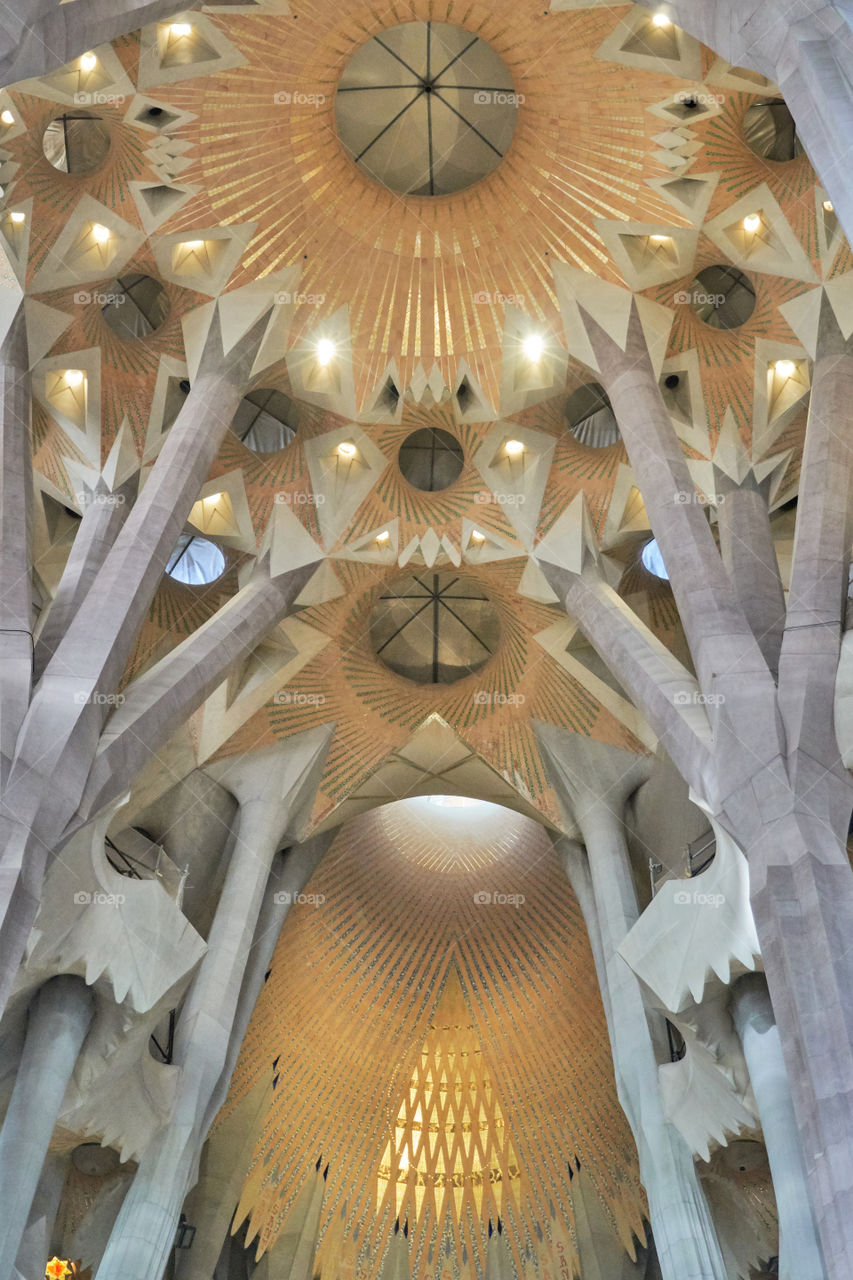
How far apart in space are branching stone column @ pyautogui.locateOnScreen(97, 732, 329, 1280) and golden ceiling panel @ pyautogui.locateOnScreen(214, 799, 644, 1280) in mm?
2994

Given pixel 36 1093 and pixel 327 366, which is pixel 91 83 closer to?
pixel 327 366

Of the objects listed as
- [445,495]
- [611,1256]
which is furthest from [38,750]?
[611,1256]

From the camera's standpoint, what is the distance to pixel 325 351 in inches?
635

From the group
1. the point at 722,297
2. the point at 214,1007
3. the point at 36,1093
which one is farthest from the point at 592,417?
the point at 36,1093

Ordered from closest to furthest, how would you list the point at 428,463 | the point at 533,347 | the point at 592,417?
the point at 533,347 < the point at 592,417 < the point at 428,463

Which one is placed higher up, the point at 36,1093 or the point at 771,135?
the point at 771,135

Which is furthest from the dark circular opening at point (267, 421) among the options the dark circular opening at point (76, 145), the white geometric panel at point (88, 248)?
the dark circular opening at point (76, 145)

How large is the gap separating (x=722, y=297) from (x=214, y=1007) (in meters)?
10.5

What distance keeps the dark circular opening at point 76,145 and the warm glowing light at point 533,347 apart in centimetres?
551

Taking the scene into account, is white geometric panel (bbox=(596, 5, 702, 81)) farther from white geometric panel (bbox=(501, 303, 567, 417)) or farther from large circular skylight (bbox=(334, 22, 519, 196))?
white geometric panel (bbox=(501, 303, 567, 417))

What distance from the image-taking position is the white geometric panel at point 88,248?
1423 centimetres

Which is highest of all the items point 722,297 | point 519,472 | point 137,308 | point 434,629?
point 137,308

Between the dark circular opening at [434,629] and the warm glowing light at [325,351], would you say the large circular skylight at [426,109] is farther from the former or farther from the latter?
the dark circular opening at [434,629]

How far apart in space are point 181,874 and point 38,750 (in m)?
6.73
